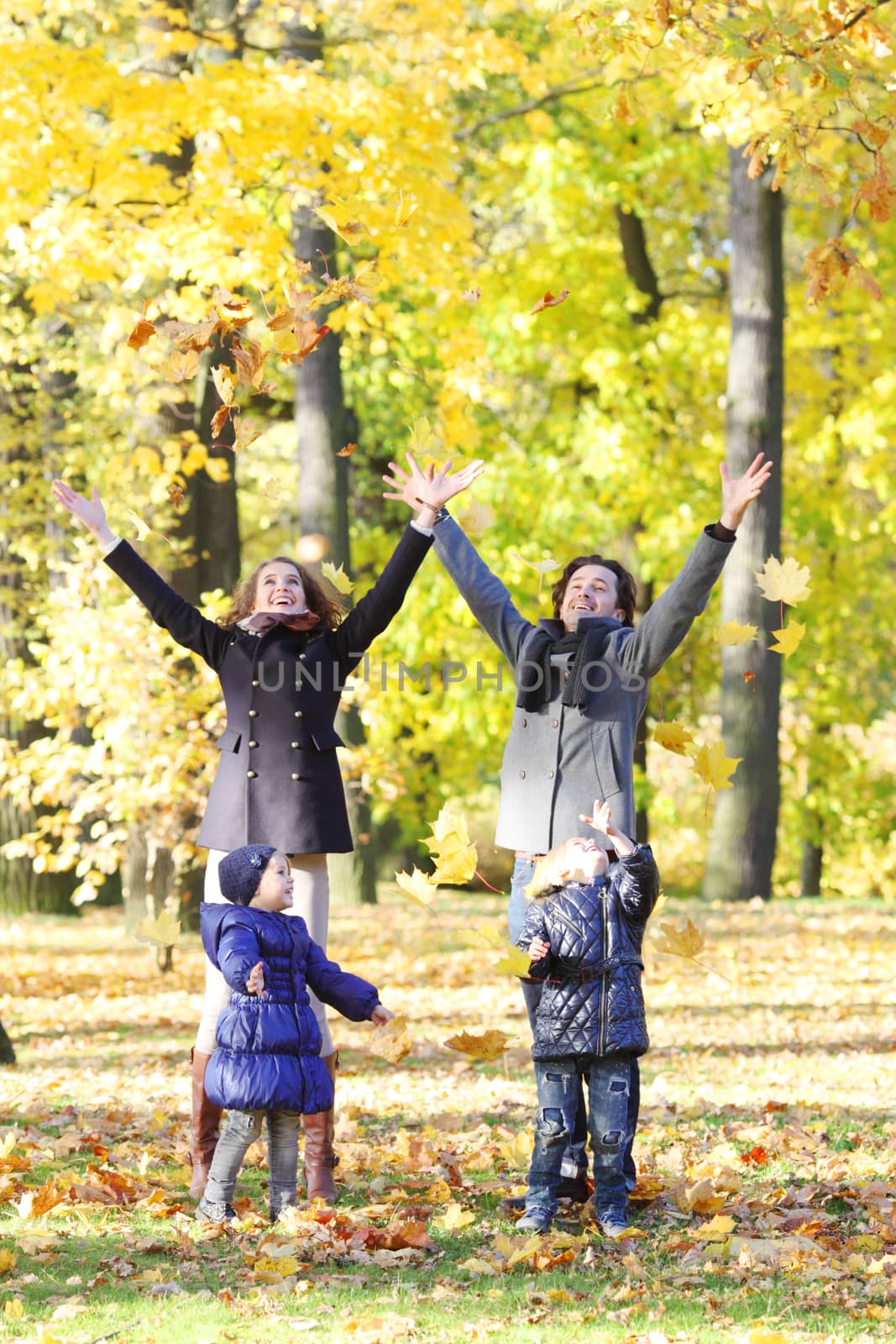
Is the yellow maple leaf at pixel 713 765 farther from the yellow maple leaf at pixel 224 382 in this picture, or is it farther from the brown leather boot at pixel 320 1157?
the yellow maple leaf at pixel 224 382

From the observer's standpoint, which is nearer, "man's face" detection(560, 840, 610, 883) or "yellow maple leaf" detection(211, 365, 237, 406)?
"man's face" detection(560, 840, 610, 883)

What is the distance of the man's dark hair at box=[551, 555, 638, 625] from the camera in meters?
5.11

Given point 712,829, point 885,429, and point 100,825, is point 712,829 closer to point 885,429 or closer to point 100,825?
point 885,429

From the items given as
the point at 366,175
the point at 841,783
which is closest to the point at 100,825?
the point at 366,175

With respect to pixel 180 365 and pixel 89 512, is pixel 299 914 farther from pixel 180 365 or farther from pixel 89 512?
pixel 180 365

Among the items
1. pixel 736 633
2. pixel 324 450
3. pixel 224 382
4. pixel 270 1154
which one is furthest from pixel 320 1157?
pixel 324 450

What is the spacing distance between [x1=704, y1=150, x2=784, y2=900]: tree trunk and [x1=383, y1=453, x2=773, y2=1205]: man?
9.99 metres

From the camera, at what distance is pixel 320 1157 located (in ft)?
15.9

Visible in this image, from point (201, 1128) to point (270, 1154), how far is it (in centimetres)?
45

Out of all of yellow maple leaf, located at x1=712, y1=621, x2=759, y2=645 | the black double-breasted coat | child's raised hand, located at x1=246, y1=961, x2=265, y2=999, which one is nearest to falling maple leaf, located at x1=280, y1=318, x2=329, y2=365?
the black double-breasted coat

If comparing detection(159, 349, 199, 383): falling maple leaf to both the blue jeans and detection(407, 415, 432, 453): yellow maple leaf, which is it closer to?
detection(407, 415, 432, 453): yellow maple leaf

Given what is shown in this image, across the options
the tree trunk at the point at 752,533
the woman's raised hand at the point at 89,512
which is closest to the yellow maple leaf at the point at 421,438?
the woman's raised hand at the point at 89,512

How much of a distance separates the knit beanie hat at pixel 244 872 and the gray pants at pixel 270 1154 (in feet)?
2.02

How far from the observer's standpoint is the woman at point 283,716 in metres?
4.94
